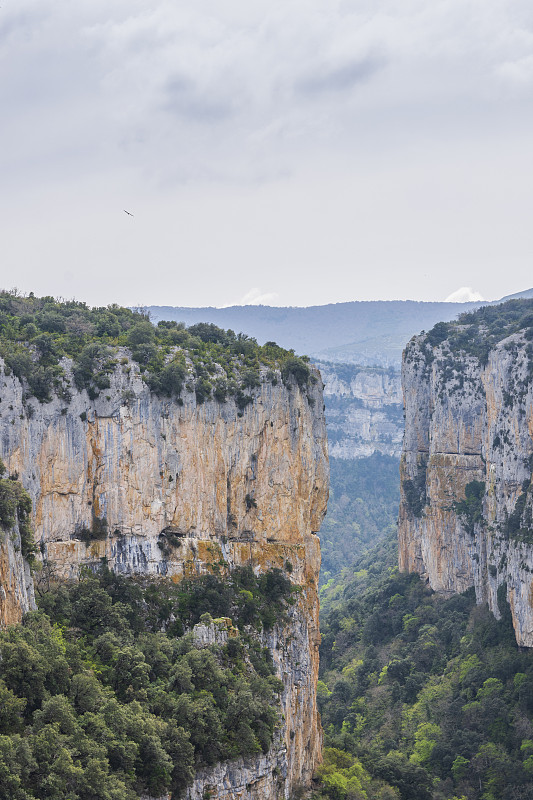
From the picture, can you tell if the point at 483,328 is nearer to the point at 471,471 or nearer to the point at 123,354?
the point at 471,471

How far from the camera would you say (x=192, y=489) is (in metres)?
54.7

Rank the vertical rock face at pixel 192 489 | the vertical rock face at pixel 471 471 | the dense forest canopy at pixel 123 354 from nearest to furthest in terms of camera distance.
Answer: the vertical rock face at pixel 192 489 < the dense forest canopy at pixel 123 354 < the vertical rock face at pixel 471 471

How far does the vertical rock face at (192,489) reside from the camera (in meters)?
49.5

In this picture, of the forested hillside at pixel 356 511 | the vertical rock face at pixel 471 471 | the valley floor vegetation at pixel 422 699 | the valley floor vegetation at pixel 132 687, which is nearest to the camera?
the valley floor vegetation at pixel 132 687

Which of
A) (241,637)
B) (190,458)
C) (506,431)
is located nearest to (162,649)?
(241,637)

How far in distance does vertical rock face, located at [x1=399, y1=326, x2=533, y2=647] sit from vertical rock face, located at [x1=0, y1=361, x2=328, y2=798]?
19.2 metres

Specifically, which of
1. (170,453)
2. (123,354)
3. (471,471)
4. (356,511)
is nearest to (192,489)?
(170,453)

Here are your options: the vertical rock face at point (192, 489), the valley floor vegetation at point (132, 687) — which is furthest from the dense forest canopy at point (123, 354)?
the valley floor vegetation at point (132, 687)

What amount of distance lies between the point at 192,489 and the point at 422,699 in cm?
3186

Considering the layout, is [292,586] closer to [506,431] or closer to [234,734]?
[234,734]

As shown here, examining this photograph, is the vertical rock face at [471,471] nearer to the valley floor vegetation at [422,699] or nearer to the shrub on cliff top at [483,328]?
the shrub on cliff top at [483,328]

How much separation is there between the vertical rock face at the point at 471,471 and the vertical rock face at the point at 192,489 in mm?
19187

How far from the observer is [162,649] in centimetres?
4756

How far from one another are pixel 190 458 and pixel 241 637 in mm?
9562
